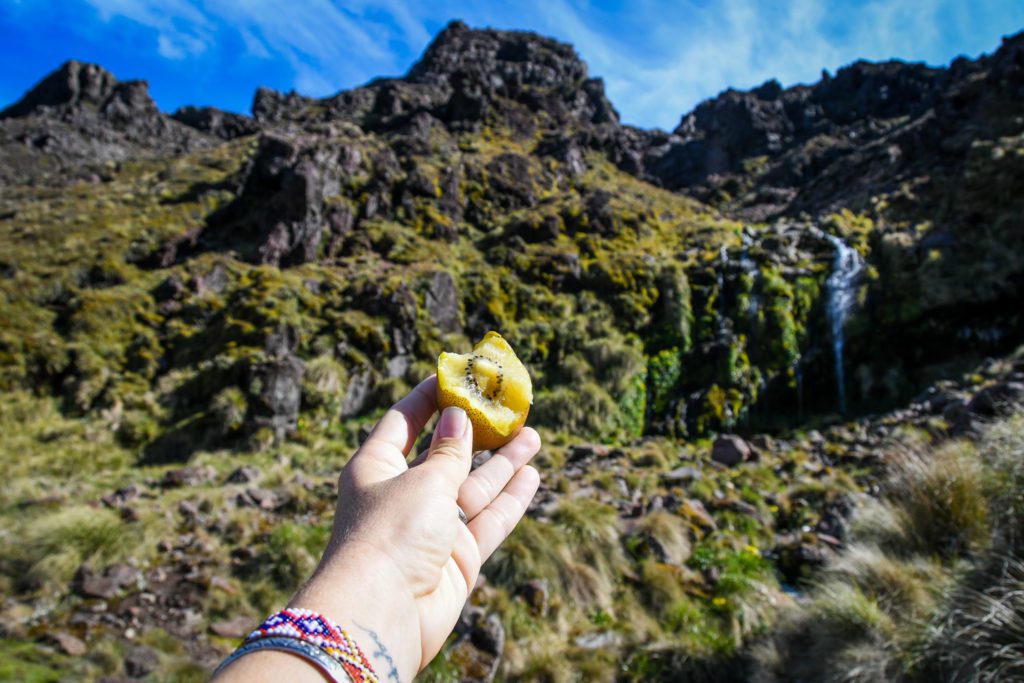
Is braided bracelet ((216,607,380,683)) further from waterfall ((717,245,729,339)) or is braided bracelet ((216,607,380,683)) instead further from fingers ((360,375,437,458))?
waterfall ((717,245,729,339))

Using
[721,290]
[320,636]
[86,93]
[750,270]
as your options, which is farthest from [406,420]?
[86,93]

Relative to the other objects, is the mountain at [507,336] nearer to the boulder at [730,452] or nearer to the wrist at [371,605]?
the boulder at [730,452]

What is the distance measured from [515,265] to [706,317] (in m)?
7.58

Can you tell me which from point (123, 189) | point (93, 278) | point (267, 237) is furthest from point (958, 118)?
point (123, 189)

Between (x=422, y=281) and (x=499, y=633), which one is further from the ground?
(x=422, y=281)

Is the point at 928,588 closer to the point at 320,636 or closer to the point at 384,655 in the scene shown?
the point at 384,655

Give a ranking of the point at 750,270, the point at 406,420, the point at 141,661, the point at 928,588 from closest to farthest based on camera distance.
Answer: the point at 406,420, the point at 928,588, the point at 141,661, the point at 750,270

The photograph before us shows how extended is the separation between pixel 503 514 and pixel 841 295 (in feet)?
64.4

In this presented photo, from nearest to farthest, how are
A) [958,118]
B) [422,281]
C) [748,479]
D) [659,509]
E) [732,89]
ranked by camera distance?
[659,509], [748,479], [422,281], [958,118], [732,89]

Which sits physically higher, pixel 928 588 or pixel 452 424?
pixel 452 424

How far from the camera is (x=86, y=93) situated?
55750mm

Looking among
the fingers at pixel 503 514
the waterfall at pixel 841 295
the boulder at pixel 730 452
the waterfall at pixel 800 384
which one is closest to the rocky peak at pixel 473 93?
the waterfall at pixel 841 295

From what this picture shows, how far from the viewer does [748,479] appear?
29.5 feet

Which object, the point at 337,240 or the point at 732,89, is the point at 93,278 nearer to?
the point at 337,240
